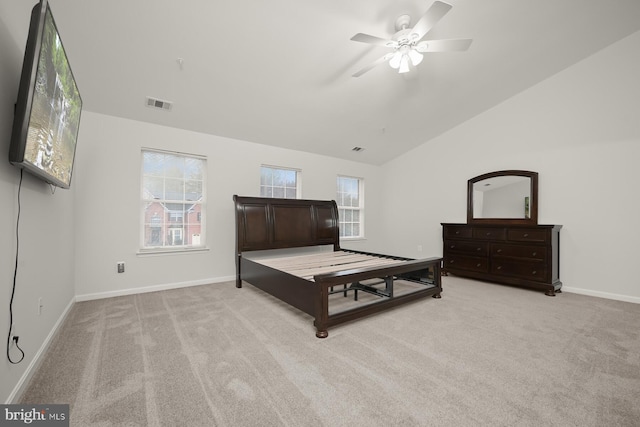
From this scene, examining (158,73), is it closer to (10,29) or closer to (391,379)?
(10,29)

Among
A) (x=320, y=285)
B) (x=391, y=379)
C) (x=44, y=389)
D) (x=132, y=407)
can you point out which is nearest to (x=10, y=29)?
(x=44, y=389)

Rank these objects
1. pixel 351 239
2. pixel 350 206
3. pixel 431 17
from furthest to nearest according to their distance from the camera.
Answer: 1. pixel 350 206
2. pixel 351 239
3. pixel 431 17

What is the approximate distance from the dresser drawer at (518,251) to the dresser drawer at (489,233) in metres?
0.12

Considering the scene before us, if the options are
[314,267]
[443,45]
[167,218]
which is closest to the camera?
[443,45]

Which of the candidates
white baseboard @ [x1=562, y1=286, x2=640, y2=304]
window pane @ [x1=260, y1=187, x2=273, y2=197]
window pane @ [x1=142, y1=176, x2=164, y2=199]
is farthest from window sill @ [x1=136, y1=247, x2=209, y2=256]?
white baseboard @ [x1=562, y1=286, x2=640, y2=304]

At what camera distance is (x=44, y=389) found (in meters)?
1.57

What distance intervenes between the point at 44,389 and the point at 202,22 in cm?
298

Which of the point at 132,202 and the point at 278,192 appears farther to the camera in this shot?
the point at 278,192

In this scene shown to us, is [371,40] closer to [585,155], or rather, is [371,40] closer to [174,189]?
[174,189]

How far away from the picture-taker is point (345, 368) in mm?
1827

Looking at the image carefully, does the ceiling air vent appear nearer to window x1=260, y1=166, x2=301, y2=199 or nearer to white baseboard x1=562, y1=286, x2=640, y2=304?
window x1=260, y1=166, x2=301, y2=199

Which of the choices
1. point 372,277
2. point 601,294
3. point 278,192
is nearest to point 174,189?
point 278,192

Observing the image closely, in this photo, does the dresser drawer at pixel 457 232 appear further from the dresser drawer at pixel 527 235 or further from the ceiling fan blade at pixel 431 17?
the ceiling fan blade at pixel 431 17

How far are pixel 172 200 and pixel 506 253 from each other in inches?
200
